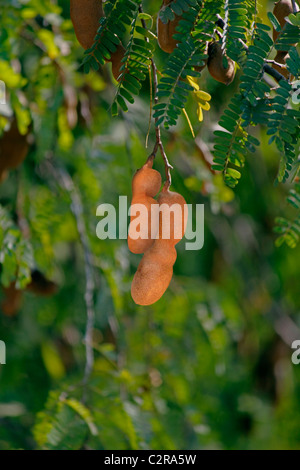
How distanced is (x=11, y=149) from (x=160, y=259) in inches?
34.4

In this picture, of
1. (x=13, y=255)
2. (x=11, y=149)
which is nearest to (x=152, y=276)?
(x=13, y=255)

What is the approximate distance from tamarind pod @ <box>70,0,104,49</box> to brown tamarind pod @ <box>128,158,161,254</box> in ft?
0.65

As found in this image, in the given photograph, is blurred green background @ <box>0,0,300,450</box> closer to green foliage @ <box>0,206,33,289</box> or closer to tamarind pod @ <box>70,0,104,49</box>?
green foliage @ <box>0,206,33,289</box>

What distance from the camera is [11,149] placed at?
147 centimetres

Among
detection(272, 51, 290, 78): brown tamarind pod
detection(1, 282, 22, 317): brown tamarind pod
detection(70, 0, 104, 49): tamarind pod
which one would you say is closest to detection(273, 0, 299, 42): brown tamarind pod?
detection(272, 51, 290, 78): brown tamarind pod

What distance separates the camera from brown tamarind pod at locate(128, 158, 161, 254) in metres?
0.71

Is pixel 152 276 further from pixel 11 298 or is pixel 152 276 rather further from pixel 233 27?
pixel 11 298

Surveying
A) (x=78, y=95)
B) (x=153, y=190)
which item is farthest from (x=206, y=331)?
(x=153, y=190)

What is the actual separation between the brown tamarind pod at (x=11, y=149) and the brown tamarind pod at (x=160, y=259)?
83cm

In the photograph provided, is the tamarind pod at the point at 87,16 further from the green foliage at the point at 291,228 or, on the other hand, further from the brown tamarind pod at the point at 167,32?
the green foliage at the point at 291,228

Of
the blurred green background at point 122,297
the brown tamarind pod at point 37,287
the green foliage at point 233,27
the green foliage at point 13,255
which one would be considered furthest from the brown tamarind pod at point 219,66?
the brown tamarind pod at point 37,287

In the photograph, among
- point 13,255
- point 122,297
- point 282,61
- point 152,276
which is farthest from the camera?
point 122,297

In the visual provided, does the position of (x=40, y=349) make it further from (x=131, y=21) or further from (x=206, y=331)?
(x=131, y=21)

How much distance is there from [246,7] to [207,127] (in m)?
0.89
